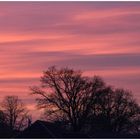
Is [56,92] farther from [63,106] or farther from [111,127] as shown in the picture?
[111,127]

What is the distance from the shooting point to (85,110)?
85.1 m

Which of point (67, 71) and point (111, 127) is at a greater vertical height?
point (67, 71)

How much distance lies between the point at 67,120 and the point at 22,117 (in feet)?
58.8

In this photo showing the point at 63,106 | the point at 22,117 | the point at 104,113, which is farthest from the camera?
the point at 22,117

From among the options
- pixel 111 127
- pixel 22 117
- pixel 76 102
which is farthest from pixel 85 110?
pixel 22 117

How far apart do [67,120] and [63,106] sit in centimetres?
186

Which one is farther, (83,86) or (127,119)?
(127,119)

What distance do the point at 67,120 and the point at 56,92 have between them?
3.84 metres

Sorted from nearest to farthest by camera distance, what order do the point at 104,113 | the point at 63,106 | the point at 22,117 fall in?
the point at 63,106, the point at 104,113, the point at 22,117

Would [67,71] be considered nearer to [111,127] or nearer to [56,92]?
[56,92]

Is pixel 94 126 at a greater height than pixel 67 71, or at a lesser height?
lesser

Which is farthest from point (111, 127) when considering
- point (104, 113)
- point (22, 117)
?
point (22, 117)

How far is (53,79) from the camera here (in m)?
84.6

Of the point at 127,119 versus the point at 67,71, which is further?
the point at 127,119
